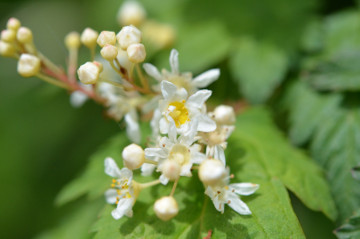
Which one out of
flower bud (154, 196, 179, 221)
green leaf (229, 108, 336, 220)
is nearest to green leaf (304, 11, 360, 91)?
green leaf (229, 108, 336, 220)

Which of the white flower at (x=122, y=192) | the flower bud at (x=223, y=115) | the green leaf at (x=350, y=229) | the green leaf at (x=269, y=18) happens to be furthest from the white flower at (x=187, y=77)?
the green leaf at (x=350, y=229)

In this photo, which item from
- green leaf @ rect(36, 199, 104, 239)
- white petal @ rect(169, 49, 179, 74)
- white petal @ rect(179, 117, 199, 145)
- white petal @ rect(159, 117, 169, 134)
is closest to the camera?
white petal @ rect(179, 117, 199, 145)

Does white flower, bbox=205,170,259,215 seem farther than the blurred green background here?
No

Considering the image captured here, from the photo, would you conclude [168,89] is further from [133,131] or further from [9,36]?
[9,36]

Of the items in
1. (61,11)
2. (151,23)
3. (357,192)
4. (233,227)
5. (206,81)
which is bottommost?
(357,192)

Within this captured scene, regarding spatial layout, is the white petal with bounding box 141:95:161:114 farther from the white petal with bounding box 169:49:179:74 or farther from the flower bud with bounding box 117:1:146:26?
the flower bud with bounding box 117:1:146:26

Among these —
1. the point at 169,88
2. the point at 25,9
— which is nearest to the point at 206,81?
the point at 169,88

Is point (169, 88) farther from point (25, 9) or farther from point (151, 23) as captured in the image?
point (25, 9)
